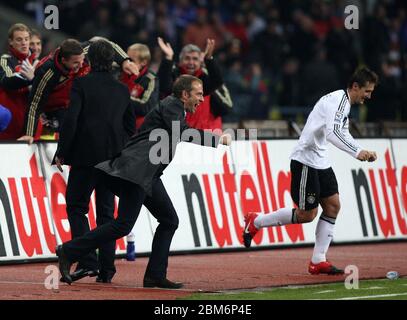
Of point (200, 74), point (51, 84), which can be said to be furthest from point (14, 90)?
point (200, 74)

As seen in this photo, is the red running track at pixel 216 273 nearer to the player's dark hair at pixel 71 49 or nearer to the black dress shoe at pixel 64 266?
the black dress shoe at pixel 64 266

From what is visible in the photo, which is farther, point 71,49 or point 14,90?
point 14,90

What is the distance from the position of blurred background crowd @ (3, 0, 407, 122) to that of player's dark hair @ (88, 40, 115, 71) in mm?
10617

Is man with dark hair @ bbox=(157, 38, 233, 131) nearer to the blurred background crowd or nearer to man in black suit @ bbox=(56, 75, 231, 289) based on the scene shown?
man in black suit @ bbox=(56, 75, 231, 289)

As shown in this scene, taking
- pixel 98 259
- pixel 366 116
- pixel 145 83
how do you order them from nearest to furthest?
pixel 98 259, pixel 145 83, pixel 366 116

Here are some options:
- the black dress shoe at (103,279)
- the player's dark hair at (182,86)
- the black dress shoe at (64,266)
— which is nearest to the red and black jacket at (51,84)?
the player's dark hair at (182,86)

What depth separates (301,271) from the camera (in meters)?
14.0

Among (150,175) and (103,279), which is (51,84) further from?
(150,175)

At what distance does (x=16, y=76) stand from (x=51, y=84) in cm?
80

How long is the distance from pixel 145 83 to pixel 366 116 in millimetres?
9120

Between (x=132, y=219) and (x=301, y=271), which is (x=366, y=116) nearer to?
(x=301, y=271)

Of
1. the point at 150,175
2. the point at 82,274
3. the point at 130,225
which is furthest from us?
the point at 82,274

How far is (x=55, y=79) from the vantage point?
14.1 m
